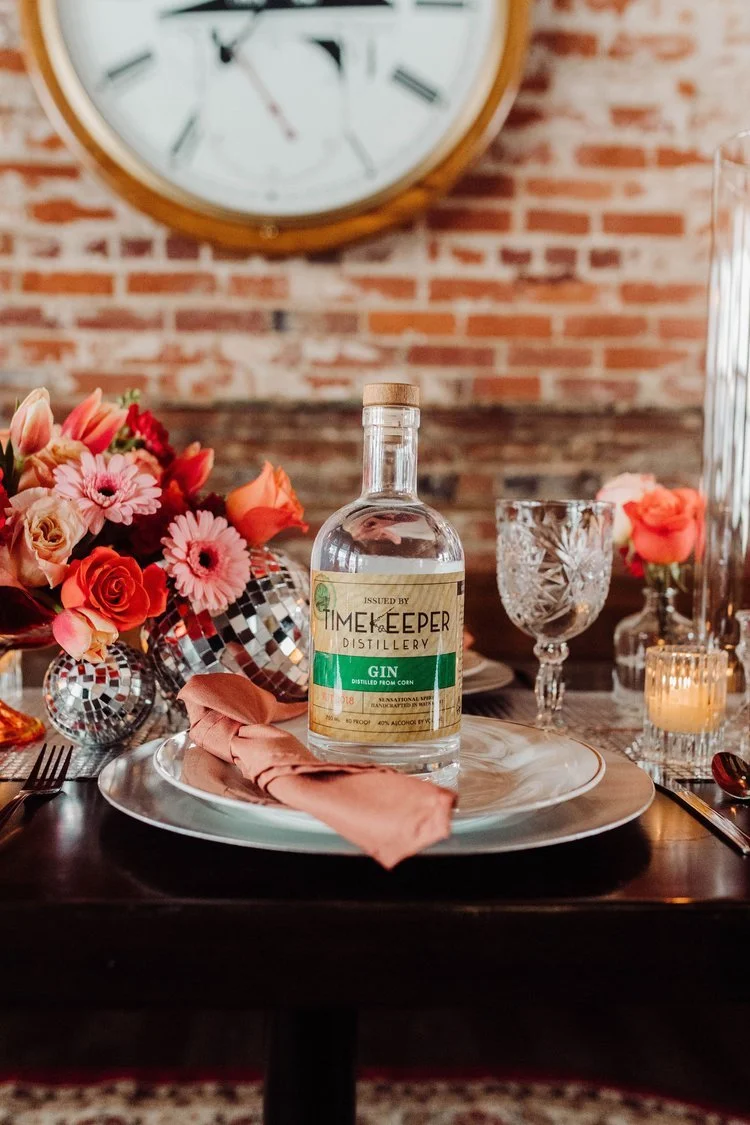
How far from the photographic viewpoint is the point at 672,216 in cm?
194

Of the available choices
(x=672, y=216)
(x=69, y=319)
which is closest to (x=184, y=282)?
(x=69, y=319)

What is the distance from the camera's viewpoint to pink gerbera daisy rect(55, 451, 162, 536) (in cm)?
70

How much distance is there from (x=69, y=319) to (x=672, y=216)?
127cm

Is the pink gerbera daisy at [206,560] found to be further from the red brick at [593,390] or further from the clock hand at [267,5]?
the clock hand at [267,5]

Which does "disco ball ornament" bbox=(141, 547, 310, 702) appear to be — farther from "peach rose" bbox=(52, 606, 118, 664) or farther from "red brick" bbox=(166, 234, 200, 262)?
"red brick" bbox=(166, 234, 200, 262)

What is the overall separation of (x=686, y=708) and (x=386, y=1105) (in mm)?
430

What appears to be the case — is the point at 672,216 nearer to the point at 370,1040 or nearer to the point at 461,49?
the point at 461,49

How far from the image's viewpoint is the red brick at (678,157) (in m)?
1.93

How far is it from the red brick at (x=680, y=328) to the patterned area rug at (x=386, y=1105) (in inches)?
60.2

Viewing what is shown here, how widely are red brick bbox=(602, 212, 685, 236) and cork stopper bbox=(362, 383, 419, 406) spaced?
1.55 m

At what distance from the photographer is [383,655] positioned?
Result: 542 millimetres

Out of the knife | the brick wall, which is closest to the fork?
the knife

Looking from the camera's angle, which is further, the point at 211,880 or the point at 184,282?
the point at 184,282

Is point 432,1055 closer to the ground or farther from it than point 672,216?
closer to the ground
